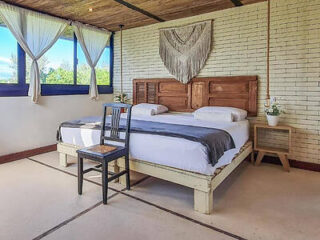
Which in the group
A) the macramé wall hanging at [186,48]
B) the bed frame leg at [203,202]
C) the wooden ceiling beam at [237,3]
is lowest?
the bed frame leg at [203,202]

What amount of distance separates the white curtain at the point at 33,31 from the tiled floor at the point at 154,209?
5.82 ft

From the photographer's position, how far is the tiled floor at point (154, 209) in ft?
6.56

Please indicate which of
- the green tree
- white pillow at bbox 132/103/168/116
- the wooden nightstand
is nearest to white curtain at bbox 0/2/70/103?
the green tree

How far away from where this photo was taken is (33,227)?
207 cm

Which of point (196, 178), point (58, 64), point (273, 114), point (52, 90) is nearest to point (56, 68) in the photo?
point (58, 64)

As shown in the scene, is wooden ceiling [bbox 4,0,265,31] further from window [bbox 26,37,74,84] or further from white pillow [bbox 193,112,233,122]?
white pillow [bbox 193,112,233,122]

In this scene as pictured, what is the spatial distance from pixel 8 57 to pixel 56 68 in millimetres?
854

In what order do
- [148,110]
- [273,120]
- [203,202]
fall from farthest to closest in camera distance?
[148,110], [273,120], [203,202]

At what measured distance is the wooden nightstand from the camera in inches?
138

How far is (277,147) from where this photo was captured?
3.83m

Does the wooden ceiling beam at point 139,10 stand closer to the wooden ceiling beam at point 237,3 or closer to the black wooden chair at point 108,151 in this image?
the wooden ceiling beam at point 237,3

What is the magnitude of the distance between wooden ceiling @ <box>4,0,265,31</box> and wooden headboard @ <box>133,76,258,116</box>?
48.4 inches

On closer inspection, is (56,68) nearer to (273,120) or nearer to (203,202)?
(203,202)

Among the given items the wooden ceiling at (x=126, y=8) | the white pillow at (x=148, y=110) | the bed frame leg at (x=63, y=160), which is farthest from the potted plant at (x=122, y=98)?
the bed frame leg at (x=63, y=160)
